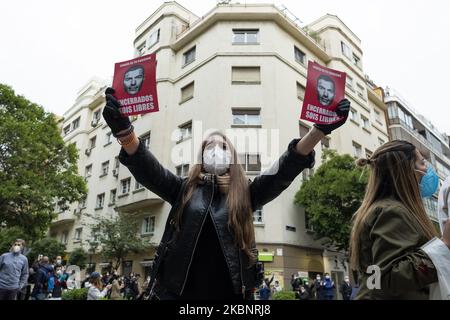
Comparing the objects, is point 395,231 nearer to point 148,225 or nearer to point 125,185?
point 148,225

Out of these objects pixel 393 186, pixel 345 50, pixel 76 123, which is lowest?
pixel 393 186

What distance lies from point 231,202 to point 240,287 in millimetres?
478

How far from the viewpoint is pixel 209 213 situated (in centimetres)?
207

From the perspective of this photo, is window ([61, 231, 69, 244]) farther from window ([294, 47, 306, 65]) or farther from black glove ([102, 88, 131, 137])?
black glove ([102, 88, 131, 137])

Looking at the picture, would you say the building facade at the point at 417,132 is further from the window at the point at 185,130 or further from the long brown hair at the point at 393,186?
the long brown hair at the point at 393,186

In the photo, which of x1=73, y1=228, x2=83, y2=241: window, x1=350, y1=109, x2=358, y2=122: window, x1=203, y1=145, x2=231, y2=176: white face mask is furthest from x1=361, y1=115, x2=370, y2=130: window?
x1=203, y1=145, x2=231, y2=176: white face mask

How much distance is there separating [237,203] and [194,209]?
0.83 feet

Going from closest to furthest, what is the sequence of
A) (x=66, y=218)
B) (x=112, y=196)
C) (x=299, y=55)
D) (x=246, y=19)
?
(x=246, y=19)
(x=299, y=55)
(x=112, y=196)
(x=66, y=218)

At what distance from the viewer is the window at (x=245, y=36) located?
77.1 feet

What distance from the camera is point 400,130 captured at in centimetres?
3325

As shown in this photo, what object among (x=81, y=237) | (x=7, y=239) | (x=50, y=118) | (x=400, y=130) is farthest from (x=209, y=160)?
(x=400, y=130)

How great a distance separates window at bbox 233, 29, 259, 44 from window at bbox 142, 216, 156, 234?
12.9 metres

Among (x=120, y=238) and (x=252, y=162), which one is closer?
(x=252, y=162)

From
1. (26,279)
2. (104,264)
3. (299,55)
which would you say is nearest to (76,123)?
(104,264)
